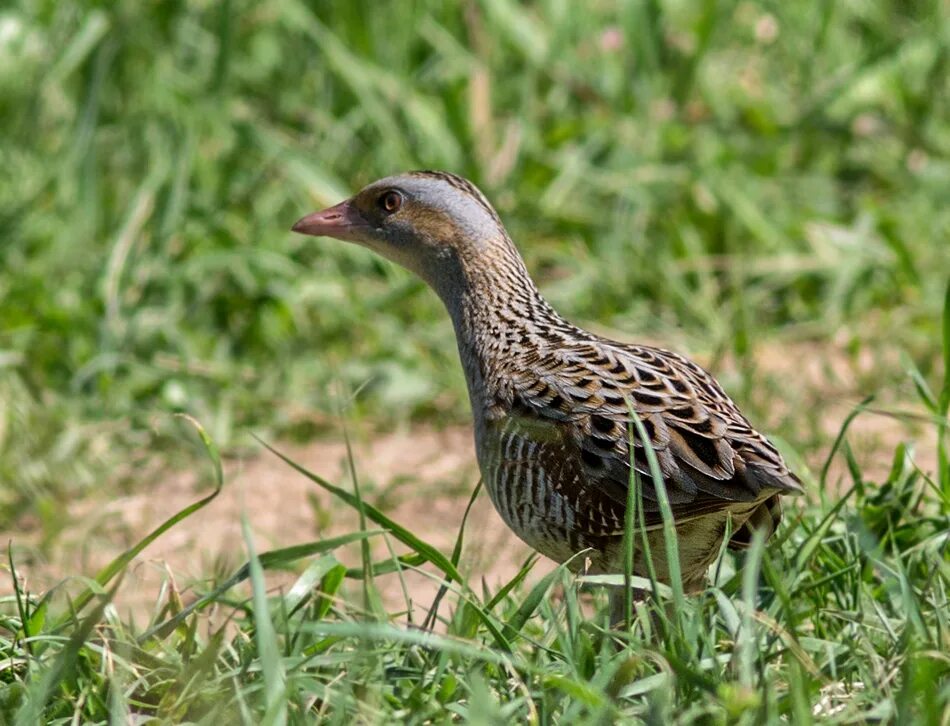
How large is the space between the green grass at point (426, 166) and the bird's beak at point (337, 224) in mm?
618

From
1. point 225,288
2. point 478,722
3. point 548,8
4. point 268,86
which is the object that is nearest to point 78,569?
point 225,288

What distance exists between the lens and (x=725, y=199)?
6695mm

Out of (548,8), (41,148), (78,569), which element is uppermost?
(548,8)

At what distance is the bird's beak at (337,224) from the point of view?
4.70 meters

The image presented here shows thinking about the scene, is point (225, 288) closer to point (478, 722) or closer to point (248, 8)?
point (248, 8)

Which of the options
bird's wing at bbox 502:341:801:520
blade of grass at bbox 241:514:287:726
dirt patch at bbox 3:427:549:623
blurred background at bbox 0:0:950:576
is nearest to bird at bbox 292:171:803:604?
bird's wing at bbox 502:341:801:520

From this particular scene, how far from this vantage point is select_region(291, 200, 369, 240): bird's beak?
15.4 feet

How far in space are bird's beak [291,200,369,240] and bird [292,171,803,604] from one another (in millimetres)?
587

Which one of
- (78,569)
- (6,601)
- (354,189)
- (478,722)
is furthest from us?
(354,189)

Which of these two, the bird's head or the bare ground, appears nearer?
the bird's head

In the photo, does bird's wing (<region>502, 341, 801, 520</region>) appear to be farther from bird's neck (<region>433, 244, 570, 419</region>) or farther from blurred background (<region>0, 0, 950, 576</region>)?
blurred background (<region>0, 0, 950, 576</region>)

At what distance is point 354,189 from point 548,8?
1419 mm

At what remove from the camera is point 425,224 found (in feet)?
14.9

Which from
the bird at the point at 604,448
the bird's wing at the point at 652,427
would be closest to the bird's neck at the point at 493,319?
the bird at the point at 604,448
